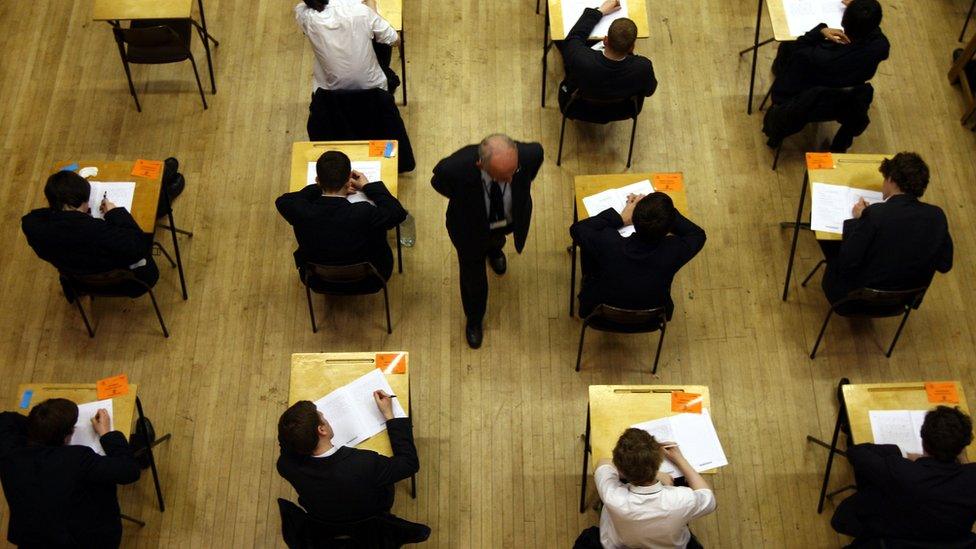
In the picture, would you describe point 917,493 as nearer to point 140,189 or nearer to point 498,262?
point 498,262

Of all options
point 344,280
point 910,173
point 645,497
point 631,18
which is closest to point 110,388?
point 344,280

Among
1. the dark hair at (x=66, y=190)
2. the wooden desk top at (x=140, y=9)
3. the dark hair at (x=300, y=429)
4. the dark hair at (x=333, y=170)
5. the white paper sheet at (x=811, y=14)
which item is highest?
the white paper sheet at (x=811, y=14)

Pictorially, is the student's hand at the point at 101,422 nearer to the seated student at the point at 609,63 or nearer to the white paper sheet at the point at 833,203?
the seated student at the point at 609,63

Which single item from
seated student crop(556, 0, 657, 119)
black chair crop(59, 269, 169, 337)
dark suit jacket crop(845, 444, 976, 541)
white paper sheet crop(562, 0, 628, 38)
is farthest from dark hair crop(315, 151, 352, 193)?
dark suit jacket crop(845, 444, 976, 541)

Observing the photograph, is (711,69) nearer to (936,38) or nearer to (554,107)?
(554,107)

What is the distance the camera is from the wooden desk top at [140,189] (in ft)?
17.7

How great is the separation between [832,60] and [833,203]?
1054 millimetres

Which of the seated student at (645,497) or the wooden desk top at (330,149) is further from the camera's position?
the wooden desk top at (330,149)

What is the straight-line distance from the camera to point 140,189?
5.47 meters

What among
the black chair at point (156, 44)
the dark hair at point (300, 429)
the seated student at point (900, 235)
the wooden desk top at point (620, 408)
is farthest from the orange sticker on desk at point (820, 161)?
the black chair at point (156, 44)

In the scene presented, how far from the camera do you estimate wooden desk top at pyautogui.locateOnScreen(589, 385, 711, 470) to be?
14.9 ft

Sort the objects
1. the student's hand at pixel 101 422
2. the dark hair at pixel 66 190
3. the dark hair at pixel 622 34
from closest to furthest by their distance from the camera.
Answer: the student's hand at pixel 101 422 < the dark hair at pixel 66 190 < the dark hair at pixel 622 34

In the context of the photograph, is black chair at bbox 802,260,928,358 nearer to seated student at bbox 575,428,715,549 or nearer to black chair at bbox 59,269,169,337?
seated student at bbox 575,428,715,549

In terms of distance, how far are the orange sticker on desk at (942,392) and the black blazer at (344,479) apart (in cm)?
253
